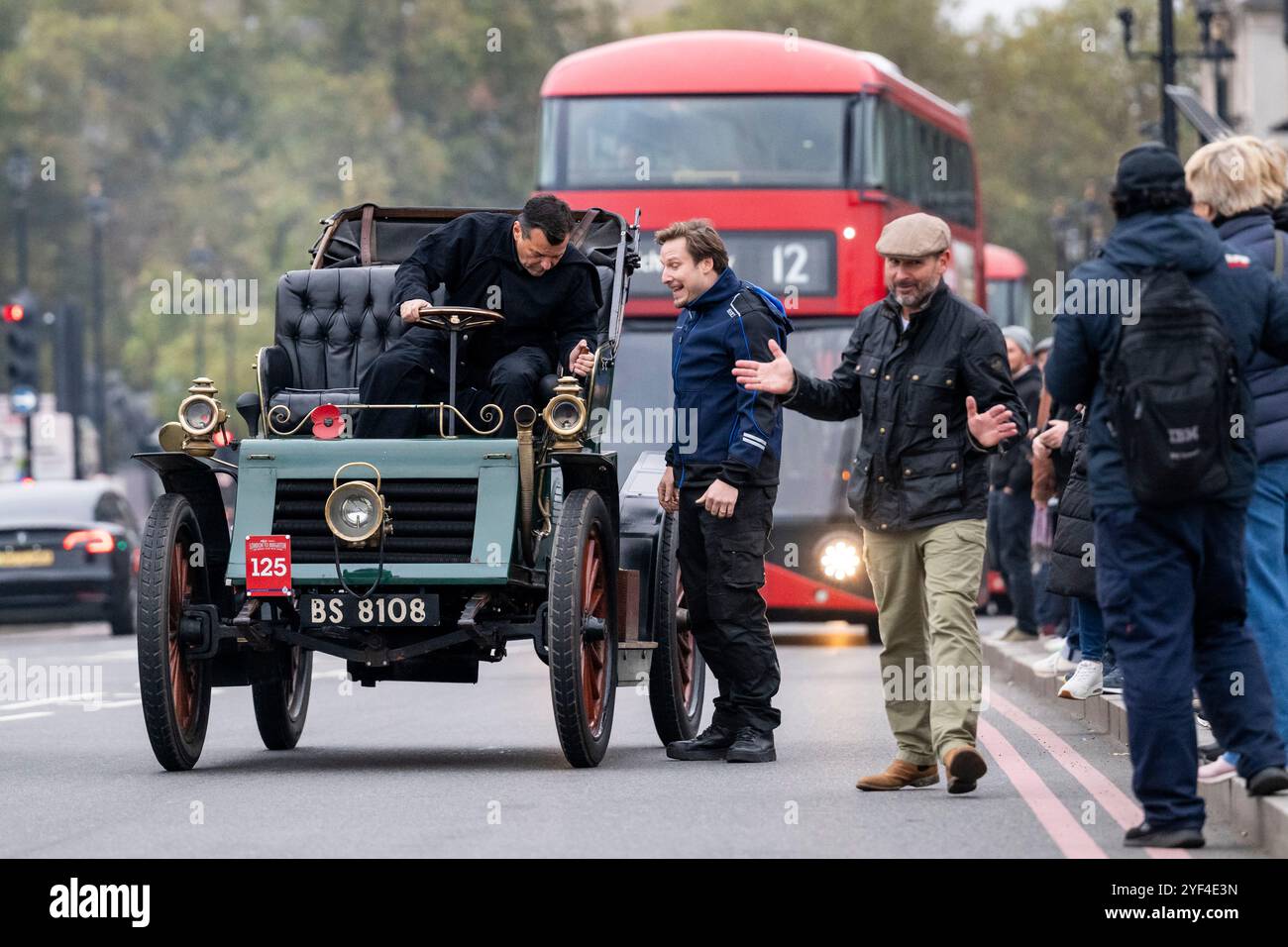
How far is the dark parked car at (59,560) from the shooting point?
24266 millimetres

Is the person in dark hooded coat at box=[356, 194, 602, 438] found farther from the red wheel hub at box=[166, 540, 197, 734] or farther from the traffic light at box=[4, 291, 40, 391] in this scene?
the traffic light at box=[4, 291, 40, 391]

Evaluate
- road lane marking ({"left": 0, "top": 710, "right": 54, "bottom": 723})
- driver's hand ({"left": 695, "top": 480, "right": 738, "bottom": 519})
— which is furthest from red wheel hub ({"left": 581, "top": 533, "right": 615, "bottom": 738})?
road lane marking ({"left": 0, "top": 710, "right": 54, "bottom": 723})

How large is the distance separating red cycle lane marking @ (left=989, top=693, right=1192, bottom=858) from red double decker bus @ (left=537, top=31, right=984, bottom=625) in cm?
713

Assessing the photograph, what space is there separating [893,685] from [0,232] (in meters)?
63.9

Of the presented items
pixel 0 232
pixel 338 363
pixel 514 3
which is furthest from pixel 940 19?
pixel 338 363

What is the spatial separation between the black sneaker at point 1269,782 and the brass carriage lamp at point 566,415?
3211mm

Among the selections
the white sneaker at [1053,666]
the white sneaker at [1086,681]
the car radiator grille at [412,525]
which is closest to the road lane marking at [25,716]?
the car radiator grille at [412,525]

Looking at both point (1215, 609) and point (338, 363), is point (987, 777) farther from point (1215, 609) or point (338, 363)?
point (338, 363)

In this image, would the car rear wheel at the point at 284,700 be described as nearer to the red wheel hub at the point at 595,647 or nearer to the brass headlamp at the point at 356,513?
the brass headlamp at the point at 356,513

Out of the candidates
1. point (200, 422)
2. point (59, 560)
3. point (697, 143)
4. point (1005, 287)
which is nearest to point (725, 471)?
point (200, 422)

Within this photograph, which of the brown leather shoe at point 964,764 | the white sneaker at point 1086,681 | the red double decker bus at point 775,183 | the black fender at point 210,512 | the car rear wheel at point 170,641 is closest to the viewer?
the brown leather shoe at point 964,764

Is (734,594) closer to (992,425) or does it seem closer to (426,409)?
(426,409)

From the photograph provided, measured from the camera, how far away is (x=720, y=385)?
10328mm

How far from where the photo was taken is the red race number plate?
9969 millimetres
